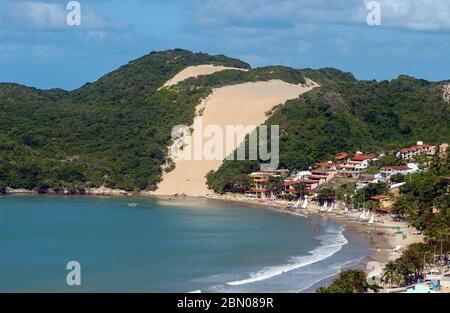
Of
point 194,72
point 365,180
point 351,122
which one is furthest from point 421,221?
point 194,72

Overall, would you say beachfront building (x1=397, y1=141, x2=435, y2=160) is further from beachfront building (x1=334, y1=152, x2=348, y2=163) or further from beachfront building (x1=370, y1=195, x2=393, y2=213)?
beachfront building (x1=370, y1=195, x2=393, y2=213)

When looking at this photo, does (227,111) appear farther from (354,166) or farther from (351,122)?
(354,166)

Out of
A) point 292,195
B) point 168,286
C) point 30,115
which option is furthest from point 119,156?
point 168,286

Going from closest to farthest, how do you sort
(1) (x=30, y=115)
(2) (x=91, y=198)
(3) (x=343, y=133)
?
(2) (x=91, y=198)
(3) (x=343, y=133)
(1) (x=30, y=115)

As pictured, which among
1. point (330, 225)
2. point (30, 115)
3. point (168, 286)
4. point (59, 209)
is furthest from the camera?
point (30, 115)

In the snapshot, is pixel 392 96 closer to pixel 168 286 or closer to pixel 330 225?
pixel 330 225

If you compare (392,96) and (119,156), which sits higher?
(392,96)

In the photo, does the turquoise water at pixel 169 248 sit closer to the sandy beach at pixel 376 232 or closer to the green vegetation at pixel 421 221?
the sandy beach at pixel 376 232

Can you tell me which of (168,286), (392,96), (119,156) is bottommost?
(168,286)
